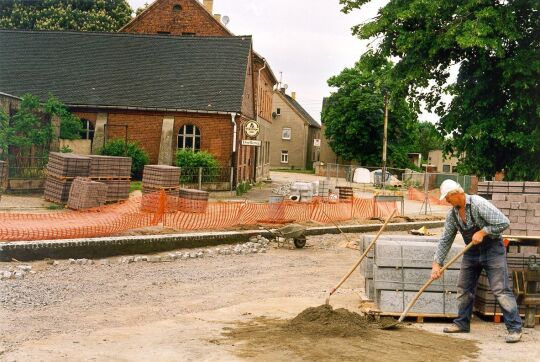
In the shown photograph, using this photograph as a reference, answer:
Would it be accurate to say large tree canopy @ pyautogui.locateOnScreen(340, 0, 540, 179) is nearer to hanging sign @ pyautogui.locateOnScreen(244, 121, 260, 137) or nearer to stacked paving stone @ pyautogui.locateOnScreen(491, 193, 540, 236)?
stacked paving stone @ pyautogui.locateOnScreen(491, 193, 540, 236)

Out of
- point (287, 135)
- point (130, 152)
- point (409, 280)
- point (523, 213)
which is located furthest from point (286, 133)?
point (409, 280)

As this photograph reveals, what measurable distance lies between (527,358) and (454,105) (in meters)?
14.5

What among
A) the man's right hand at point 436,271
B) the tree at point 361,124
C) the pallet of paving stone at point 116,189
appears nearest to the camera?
the man's right hand at point 436,271

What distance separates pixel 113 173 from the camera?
23.3 meters

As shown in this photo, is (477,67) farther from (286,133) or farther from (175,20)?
(286,133)

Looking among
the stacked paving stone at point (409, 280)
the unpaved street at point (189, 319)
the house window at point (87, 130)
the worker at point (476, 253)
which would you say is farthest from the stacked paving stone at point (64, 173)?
the worker at point (476, 253)

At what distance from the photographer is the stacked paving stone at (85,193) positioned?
20844 mm

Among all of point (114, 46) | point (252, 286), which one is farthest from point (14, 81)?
point (252, 286)

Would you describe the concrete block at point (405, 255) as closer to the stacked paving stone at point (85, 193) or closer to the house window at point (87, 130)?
the stacked paving stone at point (85, 193)

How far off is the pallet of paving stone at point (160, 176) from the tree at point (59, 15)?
111 ft

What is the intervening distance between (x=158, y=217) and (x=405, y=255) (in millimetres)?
10214

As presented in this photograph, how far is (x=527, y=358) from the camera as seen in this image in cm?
786

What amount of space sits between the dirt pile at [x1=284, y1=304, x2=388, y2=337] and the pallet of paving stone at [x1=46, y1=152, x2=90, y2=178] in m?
14.6

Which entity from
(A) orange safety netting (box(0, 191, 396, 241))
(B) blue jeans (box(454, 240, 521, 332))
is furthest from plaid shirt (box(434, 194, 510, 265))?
(A) orange safety netting (box(0, 191, 396, 241))
